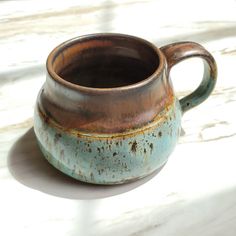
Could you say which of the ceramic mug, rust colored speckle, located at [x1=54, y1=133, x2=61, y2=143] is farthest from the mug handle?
rust colored speckle, located at [x1=54, y1=133, x2=61, y2=143]

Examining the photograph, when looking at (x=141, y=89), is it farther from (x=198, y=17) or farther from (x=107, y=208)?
(x=198, y=17)

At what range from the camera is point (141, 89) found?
1.64 feet

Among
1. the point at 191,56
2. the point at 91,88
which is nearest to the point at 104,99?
the point at 91,88

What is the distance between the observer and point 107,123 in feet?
1.65

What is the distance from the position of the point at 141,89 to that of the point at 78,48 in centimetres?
12

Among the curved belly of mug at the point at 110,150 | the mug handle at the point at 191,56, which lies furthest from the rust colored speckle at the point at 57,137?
the mug handle at the point at 191,56

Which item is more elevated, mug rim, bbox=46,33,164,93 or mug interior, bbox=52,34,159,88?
mug rim, bbox=46,33,164,93


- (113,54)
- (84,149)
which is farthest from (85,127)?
(113,54)

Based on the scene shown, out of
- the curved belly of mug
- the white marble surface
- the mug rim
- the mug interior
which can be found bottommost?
the white marble surface

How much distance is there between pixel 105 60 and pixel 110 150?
143mm

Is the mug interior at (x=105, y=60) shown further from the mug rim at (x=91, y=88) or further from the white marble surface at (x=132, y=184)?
the white marble surface at (x=132, y=184)

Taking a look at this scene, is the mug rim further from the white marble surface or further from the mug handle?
the white marble surface

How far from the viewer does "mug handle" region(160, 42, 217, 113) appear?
0.55 meters

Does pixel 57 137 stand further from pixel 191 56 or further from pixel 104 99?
pixel 191 56
